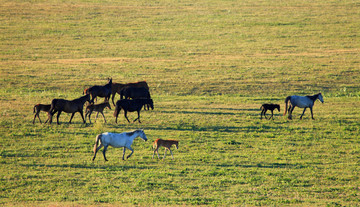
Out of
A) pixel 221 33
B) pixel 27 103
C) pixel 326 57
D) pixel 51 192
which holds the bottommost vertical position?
pixel 51 192

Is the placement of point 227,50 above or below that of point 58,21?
below

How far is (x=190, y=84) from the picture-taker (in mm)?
37094

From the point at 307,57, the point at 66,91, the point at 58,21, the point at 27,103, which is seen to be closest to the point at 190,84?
the point at 66,91

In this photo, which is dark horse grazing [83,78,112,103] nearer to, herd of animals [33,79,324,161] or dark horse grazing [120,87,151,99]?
herd of animals [33,79,324,161]

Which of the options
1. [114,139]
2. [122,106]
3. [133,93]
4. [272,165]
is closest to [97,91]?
[133,93]

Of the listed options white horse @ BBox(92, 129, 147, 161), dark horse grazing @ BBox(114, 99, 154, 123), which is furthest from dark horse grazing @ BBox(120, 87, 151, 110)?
white horse @ BBox(92, 129, 147, 161)

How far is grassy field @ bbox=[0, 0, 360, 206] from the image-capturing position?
16.0 m

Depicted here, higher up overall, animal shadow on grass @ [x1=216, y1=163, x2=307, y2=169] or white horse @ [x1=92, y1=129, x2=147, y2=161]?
white horse @ [x1=92, y1=129, x2=147, y2=161]

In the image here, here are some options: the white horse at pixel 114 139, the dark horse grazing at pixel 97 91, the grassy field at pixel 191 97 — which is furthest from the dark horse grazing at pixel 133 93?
the white horse at pixel 114 139

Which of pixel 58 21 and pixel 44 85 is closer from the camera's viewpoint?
pixel 44 85

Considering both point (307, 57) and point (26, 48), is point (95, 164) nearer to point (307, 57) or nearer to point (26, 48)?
point (307, 57)

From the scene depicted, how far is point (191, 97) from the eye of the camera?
3284cm

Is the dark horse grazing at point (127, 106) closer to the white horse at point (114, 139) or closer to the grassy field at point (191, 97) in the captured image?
the grassy field at point (191, 97)

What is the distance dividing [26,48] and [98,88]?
28819 mm
